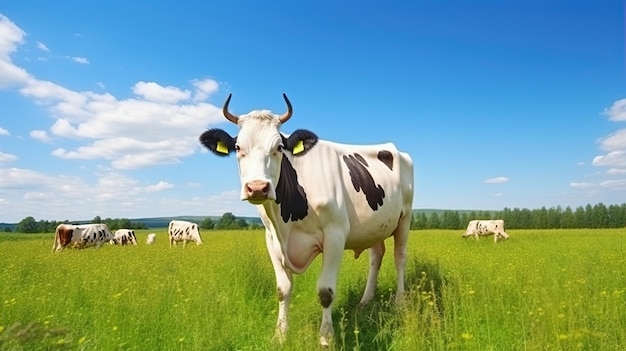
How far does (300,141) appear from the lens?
5160 millimetres

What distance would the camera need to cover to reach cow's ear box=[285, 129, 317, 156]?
514 cm

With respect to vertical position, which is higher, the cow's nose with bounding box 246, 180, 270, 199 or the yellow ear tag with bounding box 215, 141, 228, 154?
the yellow ear tag with bounding box 215, 141, 228, 154

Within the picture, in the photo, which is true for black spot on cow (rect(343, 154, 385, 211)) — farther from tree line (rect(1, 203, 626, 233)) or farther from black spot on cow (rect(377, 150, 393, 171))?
tree line (rect(1, 203, 626, 233))

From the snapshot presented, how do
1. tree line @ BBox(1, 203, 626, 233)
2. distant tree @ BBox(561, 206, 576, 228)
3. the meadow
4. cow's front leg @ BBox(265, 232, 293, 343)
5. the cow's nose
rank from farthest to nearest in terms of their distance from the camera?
distant tree @ BBox(561, 206, 576, 228), tree line @ BBox(1, 203, 626, 233), cow's front leg @ BBox(265, 232, 293, 343), the meadow, the cow's nose

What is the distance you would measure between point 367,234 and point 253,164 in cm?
240

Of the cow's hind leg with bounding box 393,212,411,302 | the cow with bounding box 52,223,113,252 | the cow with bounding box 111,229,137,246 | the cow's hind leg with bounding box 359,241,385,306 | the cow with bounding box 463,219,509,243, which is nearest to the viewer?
the cow's hind leg with bounding box 359,241,385,306

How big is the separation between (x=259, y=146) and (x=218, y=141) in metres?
0.73

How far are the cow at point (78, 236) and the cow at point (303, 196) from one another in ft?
70.3

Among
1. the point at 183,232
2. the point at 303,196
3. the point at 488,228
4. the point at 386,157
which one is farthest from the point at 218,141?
the point at 488,228

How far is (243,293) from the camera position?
715 centimetres

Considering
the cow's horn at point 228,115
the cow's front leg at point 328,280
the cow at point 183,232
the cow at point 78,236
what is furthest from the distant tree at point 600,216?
the cow's horn at point 228,115

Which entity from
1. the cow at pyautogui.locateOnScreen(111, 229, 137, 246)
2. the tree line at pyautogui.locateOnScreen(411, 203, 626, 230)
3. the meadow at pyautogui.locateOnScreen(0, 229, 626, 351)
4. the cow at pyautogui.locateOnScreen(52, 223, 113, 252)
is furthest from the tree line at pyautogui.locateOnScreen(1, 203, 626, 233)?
the meadow at pyautogui.locateOnScreen(0, 229, 626, 351)

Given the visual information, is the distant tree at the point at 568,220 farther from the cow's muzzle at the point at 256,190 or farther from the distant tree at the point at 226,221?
the cow's muzzle at the point at 256,190

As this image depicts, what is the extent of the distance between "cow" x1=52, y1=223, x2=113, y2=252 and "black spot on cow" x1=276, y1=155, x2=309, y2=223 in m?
21.7
